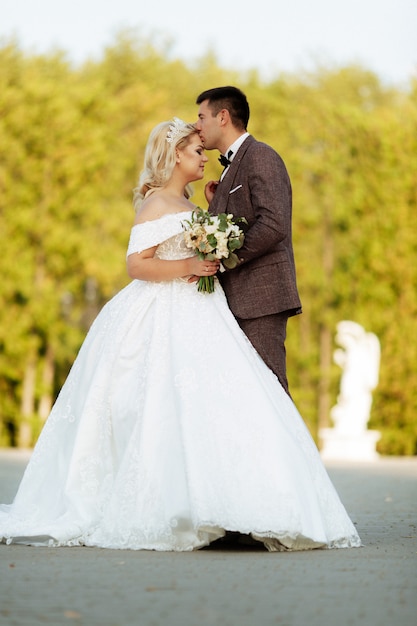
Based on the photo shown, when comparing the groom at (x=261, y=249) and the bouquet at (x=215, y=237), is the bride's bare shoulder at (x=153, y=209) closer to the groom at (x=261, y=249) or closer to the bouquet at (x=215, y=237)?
the groom at (x=261, y=249)

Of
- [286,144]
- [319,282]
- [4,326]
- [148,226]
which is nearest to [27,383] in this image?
[4,326]

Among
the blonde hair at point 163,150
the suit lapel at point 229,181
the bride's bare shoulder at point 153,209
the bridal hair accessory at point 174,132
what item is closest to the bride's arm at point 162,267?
the bride's bare shoulder at point 153,209

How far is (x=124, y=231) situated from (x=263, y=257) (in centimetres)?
2207

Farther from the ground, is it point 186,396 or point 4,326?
point 4,326

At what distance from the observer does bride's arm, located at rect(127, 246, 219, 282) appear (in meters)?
6.84

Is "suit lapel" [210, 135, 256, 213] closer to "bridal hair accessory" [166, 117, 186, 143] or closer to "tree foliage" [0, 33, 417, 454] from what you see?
"bridal hair accessory" [166, 117, 186, 143]

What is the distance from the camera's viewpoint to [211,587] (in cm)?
486

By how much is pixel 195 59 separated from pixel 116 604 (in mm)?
41841

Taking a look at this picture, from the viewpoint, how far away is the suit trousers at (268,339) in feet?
22.6

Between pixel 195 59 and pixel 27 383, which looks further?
pixel 195 59

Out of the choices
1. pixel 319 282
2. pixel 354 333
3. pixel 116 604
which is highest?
pixel 319 282

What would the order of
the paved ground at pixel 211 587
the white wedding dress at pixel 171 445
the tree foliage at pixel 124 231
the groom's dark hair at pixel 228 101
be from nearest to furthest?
the paved ground at pixel 211 587 < the white wedding dress at pixel 171 445 < the groom's dark hair at pixel 228 101 < the tree foliage at pixel 124 231

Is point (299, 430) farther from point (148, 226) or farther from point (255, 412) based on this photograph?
point (148, 226)

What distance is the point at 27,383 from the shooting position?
27031mm
